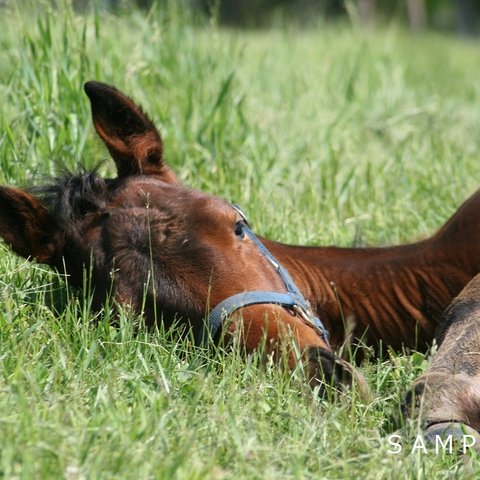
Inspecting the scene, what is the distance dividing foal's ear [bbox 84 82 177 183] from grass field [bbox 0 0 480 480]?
0.28 meters

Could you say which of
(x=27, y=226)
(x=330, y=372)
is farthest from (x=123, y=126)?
(x=330, y=372)

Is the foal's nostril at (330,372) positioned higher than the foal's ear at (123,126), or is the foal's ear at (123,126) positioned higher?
the foal's ear at (123,126)

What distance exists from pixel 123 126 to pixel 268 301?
116cm

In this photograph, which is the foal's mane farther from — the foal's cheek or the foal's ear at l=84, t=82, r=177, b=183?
the foal's cheek

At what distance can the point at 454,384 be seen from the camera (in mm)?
3414

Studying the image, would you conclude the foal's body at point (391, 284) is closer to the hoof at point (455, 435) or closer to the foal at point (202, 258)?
the foal at point (202, 258)

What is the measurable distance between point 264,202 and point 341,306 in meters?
1.95

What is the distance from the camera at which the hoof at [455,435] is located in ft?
10.4

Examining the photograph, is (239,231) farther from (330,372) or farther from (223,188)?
(223,188)

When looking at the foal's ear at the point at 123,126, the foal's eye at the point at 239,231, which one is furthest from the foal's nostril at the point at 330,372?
the foal's ear at the point at 123,126

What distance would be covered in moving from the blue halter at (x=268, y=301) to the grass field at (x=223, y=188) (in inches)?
6.6

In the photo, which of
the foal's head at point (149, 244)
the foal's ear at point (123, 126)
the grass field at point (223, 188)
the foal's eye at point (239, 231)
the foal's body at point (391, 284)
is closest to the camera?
the grass field at point (223, 188)

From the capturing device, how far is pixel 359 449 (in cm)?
315

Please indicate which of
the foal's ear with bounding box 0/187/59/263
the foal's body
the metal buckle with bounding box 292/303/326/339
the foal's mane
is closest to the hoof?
the metal buckle with bounding box 292/303/326/339
